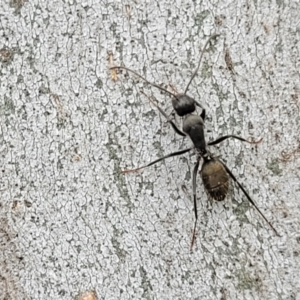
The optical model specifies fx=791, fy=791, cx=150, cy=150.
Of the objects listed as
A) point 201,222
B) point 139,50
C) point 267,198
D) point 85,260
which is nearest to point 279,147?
point 267,198

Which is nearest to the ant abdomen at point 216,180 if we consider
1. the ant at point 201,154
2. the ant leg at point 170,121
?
the ant at point 201,154

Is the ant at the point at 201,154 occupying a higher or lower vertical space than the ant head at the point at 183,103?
lower

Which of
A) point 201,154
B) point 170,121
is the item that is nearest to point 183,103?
point 170,121

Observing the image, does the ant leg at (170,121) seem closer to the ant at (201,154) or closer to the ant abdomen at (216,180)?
the ant at (201,154)

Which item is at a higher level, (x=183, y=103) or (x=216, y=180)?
(x=183, y=103)

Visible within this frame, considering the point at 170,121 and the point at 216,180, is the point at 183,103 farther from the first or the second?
the point at 216,180

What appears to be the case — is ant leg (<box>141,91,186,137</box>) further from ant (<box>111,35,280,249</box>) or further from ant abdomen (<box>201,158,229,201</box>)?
ant abdomen (<box>201,158,229,201</box>)
